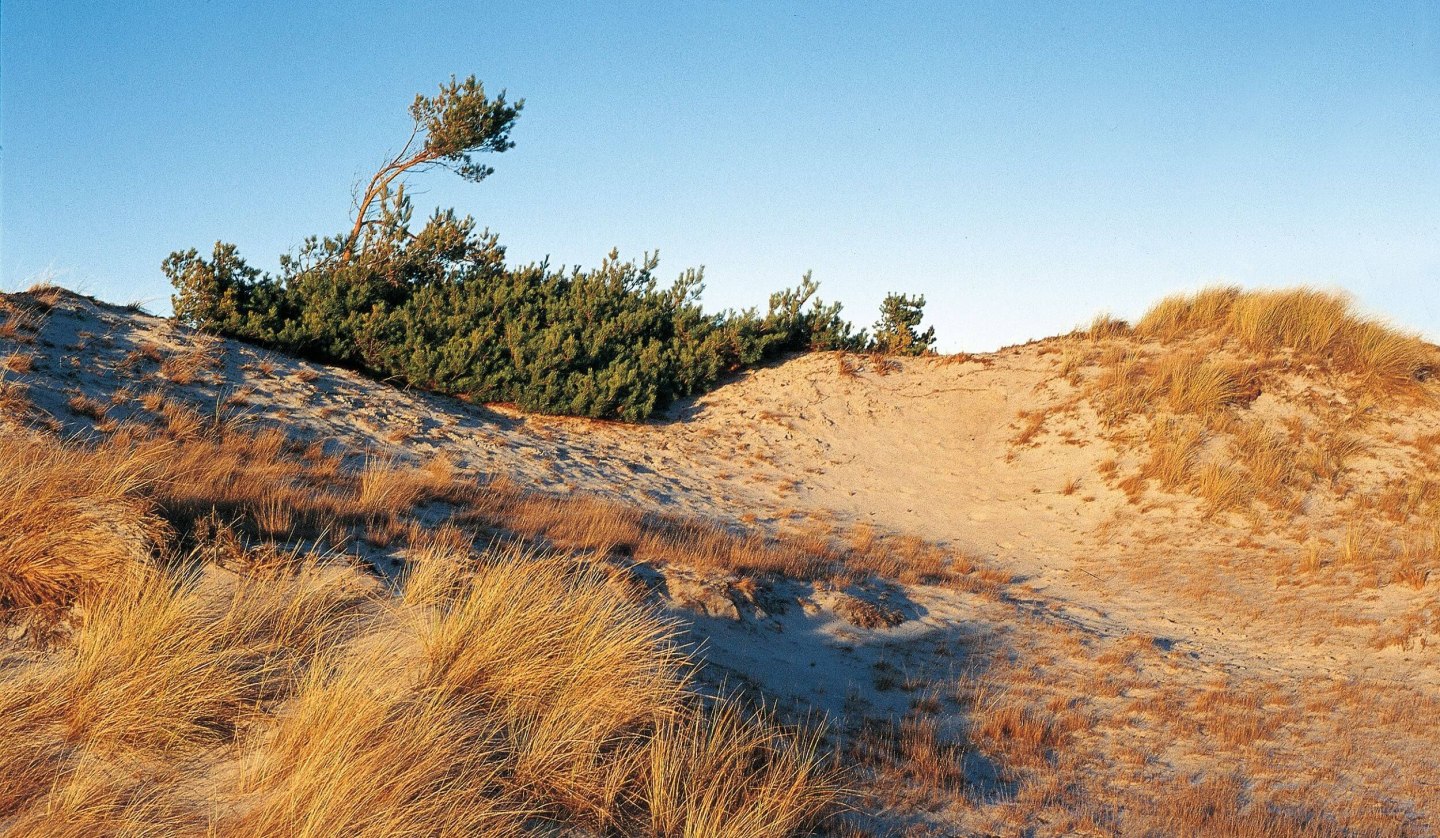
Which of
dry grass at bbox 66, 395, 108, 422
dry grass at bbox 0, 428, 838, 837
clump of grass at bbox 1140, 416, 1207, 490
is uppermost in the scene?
clump of grass at bbox 1140, 416, 1207, 490

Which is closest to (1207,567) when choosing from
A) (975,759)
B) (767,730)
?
(975,759)

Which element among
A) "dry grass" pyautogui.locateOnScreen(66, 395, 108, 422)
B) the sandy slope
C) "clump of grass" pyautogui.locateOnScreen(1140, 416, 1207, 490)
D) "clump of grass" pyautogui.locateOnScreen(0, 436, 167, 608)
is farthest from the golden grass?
"dry grass" pyautogui.locateOnScreen(66, 395, 108, 422)

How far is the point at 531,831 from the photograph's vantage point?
3.54m

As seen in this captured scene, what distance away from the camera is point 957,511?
14.1 m

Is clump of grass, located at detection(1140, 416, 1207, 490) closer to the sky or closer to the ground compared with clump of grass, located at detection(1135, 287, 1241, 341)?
closer to the ground

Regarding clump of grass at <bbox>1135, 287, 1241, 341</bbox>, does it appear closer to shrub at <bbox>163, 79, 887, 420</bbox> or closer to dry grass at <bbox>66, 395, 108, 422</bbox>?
shrub at <bbox>163, 79, 887, 420</bbox>

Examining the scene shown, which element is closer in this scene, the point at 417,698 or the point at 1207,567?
the point at 417,698

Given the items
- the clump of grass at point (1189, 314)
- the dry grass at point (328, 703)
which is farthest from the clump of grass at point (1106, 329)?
the dry grass at point (328, 703)

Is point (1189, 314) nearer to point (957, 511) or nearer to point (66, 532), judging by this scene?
point (957, 511)

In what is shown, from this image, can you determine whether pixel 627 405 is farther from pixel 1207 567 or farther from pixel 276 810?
pixel 276 810

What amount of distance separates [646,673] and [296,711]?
1595mm

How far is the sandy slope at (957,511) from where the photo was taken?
6.79 metres

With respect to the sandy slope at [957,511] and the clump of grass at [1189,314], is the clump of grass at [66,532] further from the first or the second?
the clump of grass at [1189,314]

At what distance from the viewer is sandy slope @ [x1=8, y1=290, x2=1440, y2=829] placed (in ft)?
22.3
